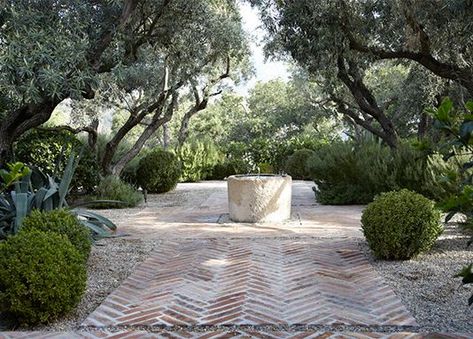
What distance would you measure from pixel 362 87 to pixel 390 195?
6.79 meters

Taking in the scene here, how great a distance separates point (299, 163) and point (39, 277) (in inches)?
632

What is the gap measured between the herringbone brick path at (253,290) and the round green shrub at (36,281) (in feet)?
0.88

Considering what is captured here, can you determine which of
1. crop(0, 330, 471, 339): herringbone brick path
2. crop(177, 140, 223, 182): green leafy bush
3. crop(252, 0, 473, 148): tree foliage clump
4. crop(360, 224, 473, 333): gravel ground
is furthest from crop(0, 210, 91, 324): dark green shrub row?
crop(177, 140, 223, 182): green leafy bush

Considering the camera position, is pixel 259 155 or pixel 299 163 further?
pixel 259 155

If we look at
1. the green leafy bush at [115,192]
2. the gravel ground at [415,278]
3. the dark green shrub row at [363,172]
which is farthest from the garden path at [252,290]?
the green leafy bush at [115,192]

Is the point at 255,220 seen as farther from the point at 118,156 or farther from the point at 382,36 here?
the point at 118,156

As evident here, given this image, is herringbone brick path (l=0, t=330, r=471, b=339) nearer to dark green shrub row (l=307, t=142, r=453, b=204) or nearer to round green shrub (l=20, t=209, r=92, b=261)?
round green shrub (l=20, t=209, r=92, b=261)

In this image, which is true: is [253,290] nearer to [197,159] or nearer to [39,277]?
[39,277]

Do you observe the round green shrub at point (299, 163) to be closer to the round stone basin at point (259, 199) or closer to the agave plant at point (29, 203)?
the round stone basin at point (259, 199)

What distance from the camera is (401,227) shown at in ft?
17.6

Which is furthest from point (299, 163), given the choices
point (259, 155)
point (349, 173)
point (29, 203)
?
point (29, 203)

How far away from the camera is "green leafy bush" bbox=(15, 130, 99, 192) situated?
10.5 meters

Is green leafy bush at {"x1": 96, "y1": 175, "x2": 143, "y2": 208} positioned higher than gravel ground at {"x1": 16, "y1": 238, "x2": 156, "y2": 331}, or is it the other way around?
green leafy bush at {"x1": 96, "y1": 175, "x2": 143, "y2": 208}

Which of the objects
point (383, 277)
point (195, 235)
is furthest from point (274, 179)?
point (383, 277)
